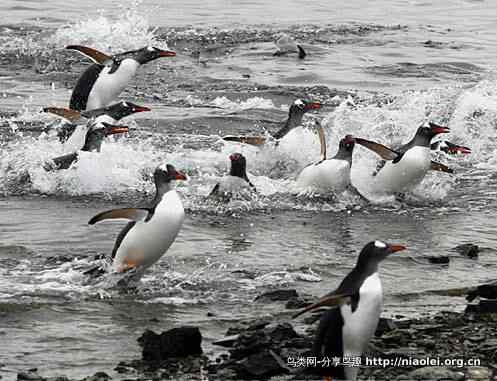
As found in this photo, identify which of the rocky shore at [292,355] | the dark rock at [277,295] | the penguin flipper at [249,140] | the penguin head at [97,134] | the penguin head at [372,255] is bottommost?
the dark rock at [277,295]

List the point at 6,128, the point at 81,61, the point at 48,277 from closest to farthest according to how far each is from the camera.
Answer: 1. the point at 48,277
2. the point at 6,128
3. the point at 81,61

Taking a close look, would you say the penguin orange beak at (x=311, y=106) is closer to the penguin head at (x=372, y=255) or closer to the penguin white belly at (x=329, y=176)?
the penguin white belly at (x=329, y=176)

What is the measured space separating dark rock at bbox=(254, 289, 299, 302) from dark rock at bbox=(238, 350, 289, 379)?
5.41ft

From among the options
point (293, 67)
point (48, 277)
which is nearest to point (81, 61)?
point (293, 67)

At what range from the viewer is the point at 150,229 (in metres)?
8.36

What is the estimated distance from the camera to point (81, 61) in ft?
63.7

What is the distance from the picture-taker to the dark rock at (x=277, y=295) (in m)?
8.03

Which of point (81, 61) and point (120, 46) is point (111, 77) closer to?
point (81, 61)

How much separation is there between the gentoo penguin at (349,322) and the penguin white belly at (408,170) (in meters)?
5.97

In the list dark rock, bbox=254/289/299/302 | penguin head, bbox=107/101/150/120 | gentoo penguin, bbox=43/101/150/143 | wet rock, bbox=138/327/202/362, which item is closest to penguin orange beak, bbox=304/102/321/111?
gentoo penguin, bbox=43/101/150/143

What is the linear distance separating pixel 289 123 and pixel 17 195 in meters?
3.54

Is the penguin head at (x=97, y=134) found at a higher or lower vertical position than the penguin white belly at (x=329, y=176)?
higher

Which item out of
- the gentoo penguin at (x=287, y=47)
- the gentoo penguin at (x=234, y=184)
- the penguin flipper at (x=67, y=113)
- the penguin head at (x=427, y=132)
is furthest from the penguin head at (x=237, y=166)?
the gentoo penguin at (x=287, y=47)

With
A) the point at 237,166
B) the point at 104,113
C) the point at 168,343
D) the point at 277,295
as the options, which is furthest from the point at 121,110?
the point at 168,343
